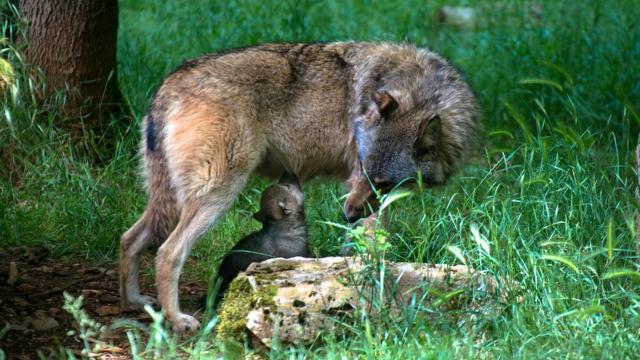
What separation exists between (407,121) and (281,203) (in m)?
0.95

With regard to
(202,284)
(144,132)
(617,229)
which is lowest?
(202,284)

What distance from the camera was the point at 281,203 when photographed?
20.0ft

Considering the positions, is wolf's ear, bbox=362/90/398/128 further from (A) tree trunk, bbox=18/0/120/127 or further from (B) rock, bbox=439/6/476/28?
(B) rock, bbox=439/6/476/28

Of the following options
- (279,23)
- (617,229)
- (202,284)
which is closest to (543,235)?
(617,229)

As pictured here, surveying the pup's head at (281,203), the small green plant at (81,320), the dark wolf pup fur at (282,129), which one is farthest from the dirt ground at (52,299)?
the pup's head at (281,203)

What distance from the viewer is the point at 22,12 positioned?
762cm

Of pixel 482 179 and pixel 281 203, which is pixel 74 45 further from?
pixel 482 179

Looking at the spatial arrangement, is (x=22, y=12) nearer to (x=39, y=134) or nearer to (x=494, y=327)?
(x=39, y=134)

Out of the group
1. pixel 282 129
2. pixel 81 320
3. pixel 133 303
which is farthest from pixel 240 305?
pixel 282 129

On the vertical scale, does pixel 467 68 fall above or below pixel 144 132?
below

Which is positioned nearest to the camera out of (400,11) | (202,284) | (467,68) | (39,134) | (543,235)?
(543,235)

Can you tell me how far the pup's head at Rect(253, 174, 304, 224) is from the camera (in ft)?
20.0

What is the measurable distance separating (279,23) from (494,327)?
19.5 ft

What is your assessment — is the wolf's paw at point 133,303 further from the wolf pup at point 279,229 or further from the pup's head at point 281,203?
the pup's head at point 281,203
